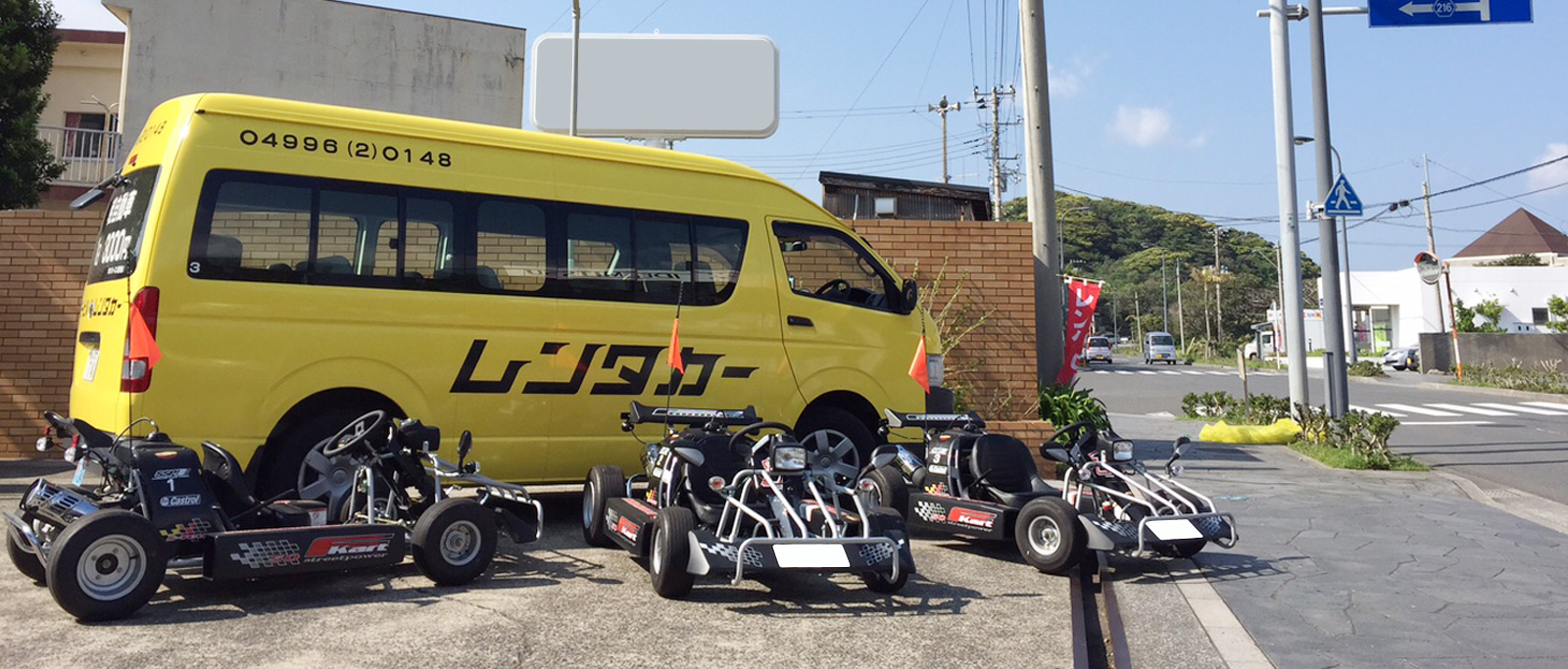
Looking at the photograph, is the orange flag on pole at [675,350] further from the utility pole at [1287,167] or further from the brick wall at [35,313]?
the utility pole at [1287,167]

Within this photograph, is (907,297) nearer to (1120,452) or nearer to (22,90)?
(1120,452)

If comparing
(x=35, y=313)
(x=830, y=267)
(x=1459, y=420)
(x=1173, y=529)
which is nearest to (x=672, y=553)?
(x=1173, y=529)

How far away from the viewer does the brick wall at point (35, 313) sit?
10.3m

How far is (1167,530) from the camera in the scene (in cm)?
636

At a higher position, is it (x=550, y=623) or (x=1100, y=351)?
(x=1100, y=351)

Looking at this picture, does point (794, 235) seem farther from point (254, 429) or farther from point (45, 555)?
point (45, 555)

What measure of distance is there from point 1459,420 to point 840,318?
16.3 m

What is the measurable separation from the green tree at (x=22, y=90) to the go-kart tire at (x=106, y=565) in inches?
384

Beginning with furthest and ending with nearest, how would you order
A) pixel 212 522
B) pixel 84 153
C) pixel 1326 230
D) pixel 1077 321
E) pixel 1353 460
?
pixel 84 153
pixel 1326 230
pixel 1077 321
pixel 1353 460
pixel 212 522

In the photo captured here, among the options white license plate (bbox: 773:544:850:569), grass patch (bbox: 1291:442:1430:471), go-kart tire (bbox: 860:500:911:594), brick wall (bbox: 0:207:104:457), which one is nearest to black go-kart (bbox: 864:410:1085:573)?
go-kart tire (bbox: 860:500:911:594)

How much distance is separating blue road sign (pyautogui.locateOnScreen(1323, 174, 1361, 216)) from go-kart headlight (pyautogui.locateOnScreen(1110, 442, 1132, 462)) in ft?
29.4

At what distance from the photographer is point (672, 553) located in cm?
531

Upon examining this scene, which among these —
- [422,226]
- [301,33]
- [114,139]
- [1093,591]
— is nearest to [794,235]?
[422,226]

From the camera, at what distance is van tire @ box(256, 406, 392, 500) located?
639 cm
